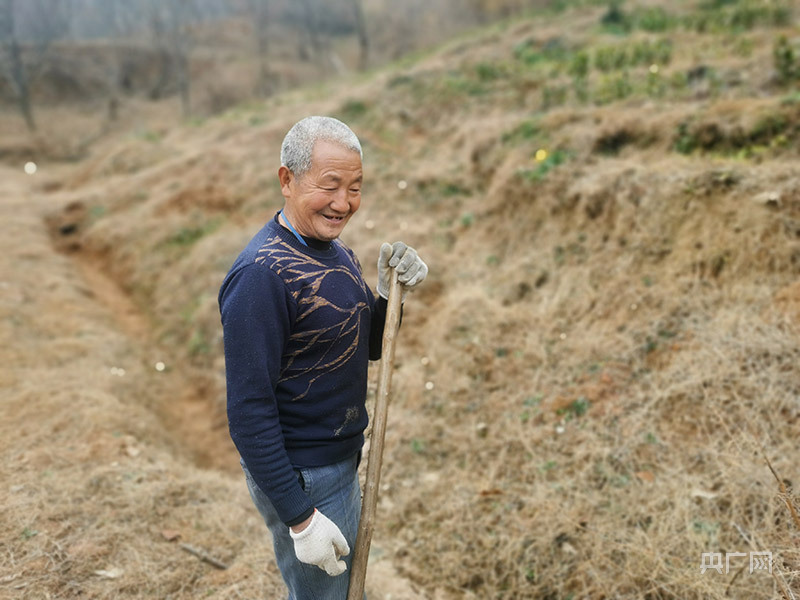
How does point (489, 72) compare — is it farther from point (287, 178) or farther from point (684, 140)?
point (287, 178)

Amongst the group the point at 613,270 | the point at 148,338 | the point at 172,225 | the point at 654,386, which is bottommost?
the point at 148,338

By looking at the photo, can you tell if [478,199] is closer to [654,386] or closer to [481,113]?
[481,113]

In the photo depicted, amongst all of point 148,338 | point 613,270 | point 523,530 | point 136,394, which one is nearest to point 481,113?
point 613,270

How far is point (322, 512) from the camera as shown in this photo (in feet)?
5.66

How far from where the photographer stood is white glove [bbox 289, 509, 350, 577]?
1.53 meters

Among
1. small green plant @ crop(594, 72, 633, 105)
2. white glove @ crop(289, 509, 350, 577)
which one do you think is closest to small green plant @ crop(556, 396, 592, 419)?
white glove @ crop(289, 509, 350, 577)

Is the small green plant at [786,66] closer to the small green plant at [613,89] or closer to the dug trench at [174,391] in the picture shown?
the small green plant at [613,89]

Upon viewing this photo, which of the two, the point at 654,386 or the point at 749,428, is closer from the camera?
the point at 749,428

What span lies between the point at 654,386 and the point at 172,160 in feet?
40.1

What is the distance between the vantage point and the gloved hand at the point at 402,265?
6.63 feet

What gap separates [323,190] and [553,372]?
3.05m

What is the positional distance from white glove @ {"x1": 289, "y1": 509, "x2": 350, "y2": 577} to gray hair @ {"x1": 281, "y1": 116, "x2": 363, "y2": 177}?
107 cm

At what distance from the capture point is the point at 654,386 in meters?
3.53

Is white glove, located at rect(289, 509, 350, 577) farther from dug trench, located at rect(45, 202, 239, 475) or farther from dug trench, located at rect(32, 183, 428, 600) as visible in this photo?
dug trench, located at rect(45, 202, 239, 475)
